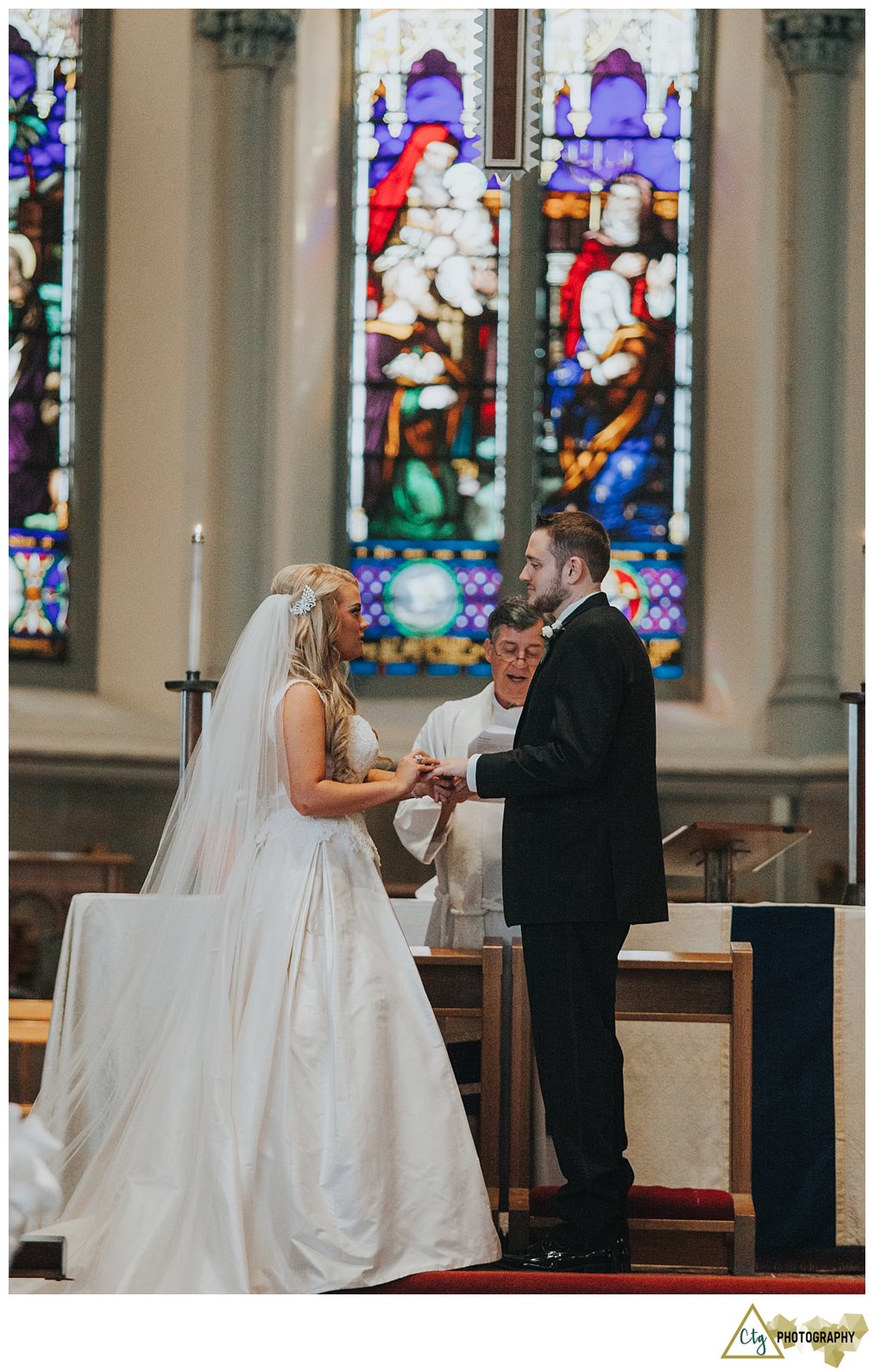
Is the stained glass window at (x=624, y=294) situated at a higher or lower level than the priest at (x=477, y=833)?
higher

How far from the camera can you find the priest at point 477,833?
195 inches

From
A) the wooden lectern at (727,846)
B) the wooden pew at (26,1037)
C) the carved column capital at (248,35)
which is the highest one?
the carved column capital at (248,35)

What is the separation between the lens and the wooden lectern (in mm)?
5168

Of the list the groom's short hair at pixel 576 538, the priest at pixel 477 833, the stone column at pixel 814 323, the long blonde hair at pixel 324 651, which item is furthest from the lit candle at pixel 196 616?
the stone column at pixel 814 323

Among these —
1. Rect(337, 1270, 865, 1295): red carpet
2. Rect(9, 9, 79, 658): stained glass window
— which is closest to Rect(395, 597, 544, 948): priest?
Rect(337, 1270, 865, 1295): red carpet

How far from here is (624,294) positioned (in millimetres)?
8500

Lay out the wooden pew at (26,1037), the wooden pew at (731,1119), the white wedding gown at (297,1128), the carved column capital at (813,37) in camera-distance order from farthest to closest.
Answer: the carved column capital at (813,37)
the wooden pew at (26,1037)
the wooden pew at (731,1119)
the white wedding gown at (297,1128)

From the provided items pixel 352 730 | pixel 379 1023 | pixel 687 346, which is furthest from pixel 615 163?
pixel 379 1023

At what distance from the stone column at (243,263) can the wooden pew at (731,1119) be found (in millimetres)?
4281

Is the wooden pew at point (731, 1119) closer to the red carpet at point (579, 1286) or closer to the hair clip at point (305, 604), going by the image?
the red carpet at point (579, 1286)

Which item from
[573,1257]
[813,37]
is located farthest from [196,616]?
[813,37]

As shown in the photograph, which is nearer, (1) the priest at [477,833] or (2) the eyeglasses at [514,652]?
(1) the priest at [477,833]

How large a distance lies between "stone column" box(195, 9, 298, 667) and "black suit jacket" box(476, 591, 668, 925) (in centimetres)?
431

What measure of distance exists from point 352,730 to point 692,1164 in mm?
1865
